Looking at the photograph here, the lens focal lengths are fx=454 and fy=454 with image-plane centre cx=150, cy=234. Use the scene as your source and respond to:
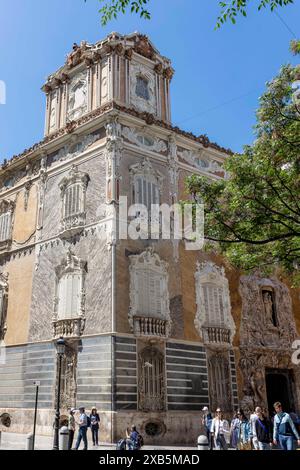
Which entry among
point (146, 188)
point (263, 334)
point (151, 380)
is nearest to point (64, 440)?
point (151, 380)

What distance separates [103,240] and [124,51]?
Result: 1182cm

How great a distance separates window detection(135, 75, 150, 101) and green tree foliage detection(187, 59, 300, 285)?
12.5 metres

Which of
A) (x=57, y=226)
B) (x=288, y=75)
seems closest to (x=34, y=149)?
(x=57, y=226)

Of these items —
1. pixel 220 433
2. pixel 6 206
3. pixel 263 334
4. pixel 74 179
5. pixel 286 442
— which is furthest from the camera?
pixel 6 206

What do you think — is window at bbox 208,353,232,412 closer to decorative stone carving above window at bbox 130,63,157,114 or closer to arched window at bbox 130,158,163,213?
arched window at bbox 130,158,163,213

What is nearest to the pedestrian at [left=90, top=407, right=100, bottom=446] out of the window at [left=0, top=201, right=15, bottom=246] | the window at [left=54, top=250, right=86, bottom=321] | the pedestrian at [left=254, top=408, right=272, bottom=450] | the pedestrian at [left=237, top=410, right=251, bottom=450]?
the window at [left=54, top=250, right=86, bottom=321]

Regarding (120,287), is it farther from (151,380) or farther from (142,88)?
(142,88)

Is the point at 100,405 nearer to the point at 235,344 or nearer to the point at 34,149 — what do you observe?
the point at 235,344

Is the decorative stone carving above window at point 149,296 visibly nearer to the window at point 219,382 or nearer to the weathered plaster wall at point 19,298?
the window at point 219,382

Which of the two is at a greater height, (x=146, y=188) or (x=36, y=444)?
(x=146, y=188)

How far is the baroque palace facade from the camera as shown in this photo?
19281mm

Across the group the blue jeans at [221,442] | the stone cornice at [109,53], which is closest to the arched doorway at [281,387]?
the blue jeans at [221,442]

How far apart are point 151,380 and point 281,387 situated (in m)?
9.28

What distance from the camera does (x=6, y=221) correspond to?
89.4 feet
